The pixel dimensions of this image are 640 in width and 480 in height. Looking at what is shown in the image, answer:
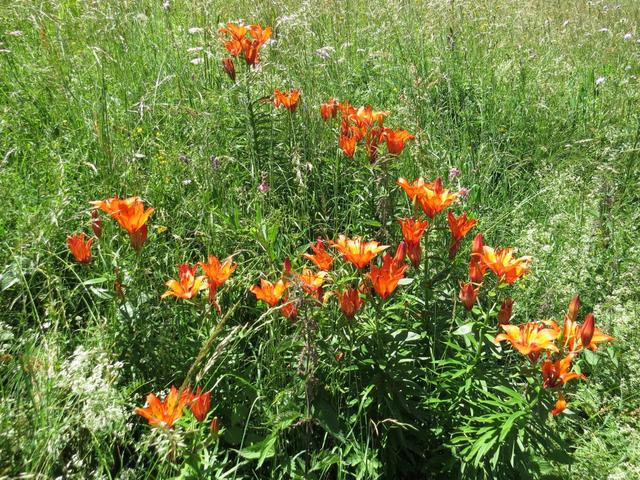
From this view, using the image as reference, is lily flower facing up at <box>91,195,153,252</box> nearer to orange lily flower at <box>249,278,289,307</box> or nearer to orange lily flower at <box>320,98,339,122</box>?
orange lily flower at <box>249,278,289,307</box>

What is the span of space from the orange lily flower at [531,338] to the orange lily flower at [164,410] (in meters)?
0.79

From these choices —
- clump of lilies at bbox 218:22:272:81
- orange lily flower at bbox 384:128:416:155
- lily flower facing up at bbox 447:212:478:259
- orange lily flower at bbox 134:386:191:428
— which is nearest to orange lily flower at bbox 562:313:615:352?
lily flower facing up at bbox 447:212:478:259

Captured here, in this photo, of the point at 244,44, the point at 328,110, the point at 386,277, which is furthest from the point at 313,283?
the point at 244,44

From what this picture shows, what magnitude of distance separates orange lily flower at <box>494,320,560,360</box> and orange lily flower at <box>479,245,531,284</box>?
15 centimetres

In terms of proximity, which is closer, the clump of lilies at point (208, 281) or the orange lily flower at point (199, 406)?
the orange lily flower at point (199, 406)

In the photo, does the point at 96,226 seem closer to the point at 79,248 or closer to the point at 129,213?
the point at 79,248

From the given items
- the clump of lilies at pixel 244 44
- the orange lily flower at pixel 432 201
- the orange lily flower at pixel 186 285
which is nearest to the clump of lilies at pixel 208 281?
the orange lily flower at pixel 186 285

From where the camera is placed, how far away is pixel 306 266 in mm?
1937

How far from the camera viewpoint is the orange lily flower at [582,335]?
4.55 ft

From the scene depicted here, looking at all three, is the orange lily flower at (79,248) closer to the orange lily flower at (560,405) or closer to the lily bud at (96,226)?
the lily bud at (96,226)

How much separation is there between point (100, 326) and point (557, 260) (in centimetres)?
187

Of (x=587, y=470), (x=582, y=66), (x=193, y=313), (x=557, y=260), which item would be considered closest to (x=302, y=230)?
(x=193, y=313)

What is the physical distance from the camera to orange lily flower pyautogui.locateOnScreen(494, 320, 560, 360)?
140 cm

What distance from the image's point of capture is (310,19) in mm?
3762
